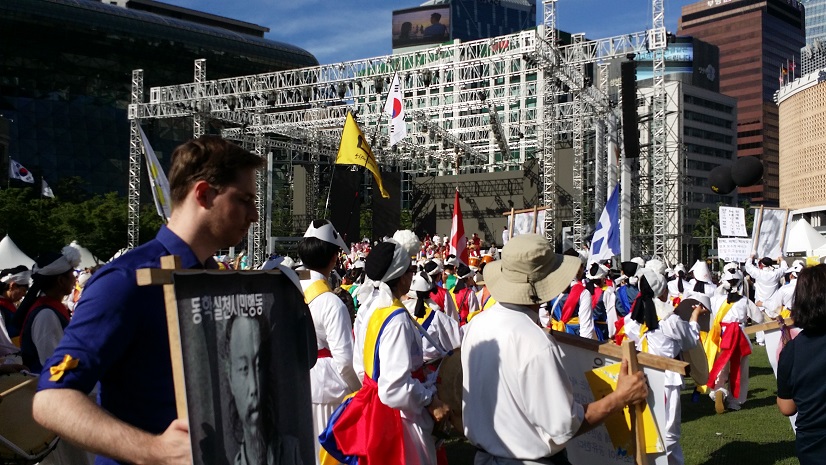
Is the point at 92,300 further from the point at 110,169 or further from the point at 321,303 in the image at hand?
the point at 110,169

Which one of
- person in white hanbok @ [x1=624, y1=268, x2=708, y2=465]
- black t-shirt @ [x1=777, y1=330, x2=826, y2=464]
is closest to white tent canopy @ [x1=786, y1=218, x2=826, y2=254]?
person in white hanbok @ [x1=624, y1=268, x2=708, y2=465]

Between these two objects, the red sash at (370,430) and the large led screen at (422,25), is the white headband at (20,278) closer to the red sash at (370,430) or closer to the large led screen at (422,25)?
the red sash at (370,430)

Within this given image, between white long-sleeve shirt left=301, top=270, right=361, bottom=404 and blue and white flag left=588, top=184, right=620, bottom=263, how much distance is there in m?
9.94

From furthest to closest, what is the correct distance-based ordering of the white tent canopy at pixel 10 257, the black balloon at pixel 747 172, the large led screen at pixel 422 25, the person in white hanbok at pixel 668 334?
the large led screen at pixel 422 25 < the black balloon at pixel 747 172 < the white tent canopy at pixel 10 257 < the person in white hanbok at pixel 668 334

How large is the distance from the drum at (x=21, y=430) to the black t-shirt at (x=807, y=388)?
4166 mm

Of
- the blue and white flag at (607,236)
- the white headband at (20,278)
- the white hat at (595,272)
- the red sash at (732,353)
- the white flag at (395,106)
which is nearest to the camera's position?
the white headband at (20,278)

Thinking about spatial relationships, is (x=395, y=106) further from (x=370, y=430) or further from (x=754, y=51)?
(x=754, y=51)

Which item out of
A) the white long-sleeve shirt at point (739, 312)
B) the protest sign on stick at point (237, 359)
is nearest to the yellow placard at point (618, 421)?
the protest sign on stick at point (237, 359)

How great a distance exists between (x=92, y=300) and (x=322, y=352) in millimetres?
3261

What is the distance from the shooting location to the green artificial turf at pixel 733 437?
8.16 metres

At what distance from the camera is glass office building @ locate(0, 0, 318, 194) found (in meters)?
64.5

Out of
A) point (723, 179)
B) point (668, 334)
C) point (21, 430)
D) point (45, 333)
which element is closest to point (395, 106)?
point (723, 179)

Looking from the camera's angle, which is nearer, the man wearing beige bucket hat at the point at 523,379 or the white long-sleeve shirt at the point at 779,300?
the man wearing beige bucket hat at the point at 523,379

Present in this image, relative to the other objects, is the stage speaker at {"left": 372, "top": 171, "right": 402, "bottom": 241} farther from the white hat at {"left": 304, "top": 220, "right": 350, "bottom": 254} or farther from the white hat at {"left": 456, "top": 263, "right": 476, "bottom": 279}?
the white hat at {"left": 304, "top": 220, "right": 350, "bottom": 254}
